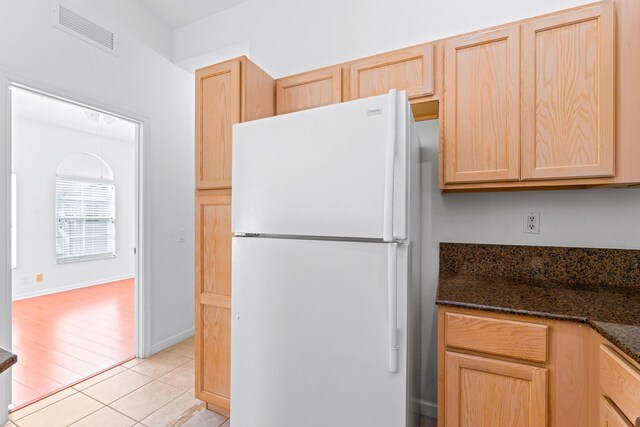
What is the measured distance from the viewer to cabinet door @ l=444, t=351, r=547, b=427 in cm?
116

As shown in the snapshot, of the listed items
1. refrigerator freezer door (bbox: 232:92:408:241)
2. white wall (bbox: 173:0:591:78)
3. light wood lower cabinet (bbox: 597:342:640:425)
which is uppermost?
white wall (bbox: 173:0:591:78)

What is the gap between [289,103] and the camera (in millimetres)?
1999

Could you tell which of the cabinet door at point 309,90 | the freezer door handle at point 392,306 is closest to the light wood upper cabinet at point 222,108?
the cabinet door at point 309,90

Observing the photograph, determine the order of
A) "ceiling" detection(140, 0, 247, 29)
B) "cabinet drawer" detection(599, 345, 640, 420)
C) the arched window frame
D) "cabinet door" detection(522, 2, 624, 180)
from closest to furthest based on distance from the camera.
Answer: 1. "cabinet drawer" detection(599, 345, 640, 420)
2. "cabinet door" detection(522, 2, 624, 180)
3. "ceiling" detection(140, 0, 247, 29)
4. the arched window frame

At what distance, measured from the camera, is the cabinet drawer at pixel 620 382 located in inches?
34.0

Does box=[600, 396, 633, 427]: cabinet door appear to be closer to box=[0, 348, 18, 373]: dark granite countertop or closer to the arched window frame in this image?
box=[0, 348, 18, 373]: dark granite countertop

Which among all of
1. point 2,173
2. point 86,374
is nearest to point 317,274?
point 2,173

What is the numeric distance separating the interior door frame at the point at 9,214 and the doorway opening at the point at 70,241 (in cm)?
3

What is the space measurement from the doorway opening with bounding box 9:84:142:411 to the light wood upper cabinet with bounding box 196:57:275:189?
106 centimetres

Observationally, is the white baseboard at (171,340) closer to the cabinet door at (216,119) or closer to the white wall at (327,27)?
the cabinet door at (216,119)

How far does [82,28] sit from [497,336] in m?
3.13

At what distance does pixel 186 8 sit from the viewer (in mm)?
2650

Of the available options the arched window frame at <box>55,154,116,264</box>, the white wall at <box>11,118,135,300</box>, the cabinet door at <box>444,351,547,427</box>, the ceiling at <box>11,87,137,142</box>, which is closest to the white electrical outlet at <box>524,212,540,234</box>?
the cabinet door at <box>444,351,547,427</box>

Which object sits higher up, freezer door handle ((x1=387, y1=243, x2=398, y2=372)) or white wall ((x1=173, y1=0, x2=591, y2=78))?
white wall ((x1=173, y1=0, x2=591, y2=78))
